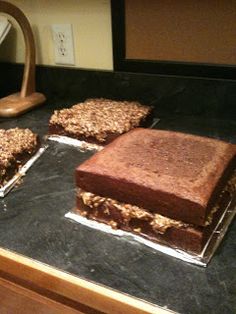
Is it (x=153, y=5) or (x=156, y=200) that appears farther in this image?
(x=153, y=5)

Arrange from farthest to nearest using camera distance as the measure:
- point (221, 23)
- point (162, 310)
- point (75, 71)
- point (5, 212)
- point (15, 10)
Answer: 1. point (75, 71)
2. point (15, 10)
3. point (221, 23)
4. point (5, 212)
5. point (162, 310)

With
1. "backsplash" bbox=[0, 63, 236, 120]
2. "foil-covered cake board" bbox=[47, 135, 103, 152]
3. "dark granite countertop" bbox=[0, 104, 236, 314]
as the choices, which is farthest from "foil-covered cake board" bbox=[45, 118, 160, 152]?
"backsplash" bbox=[0, 63, 236, 120]

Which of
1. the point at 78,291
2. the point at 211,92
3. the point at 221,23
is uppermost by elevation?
the point at 221,23

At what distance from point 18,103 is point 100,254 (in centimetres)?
70

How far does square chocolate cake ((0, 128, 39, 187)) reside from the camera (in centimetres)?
84

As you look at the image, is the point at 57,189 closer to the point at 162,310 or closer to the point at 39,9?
the point at 162,310

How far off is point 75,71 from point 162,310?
87cm

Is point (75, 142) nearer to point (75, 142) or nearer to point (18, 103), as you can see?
point (75, 142)

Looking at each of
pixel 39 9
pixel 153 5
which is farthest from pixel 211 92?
pixel 39 9

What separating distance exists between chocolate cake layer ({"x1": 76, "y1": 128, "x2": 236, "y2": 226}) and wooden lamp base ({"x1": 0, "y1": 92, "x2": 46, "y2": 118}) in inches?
18.5

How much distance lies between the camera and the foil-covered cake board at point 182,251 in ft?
2.03

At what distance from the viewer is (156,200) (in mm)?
641

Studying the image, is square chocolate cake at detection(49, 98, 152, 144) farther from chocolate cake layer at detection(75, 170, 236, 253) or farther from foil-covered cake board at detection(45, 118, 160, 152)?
chocolate cake layer at detection(75, 170, 236, 253)

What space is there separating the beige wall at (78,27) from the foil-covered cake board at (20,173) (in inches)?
14.7
